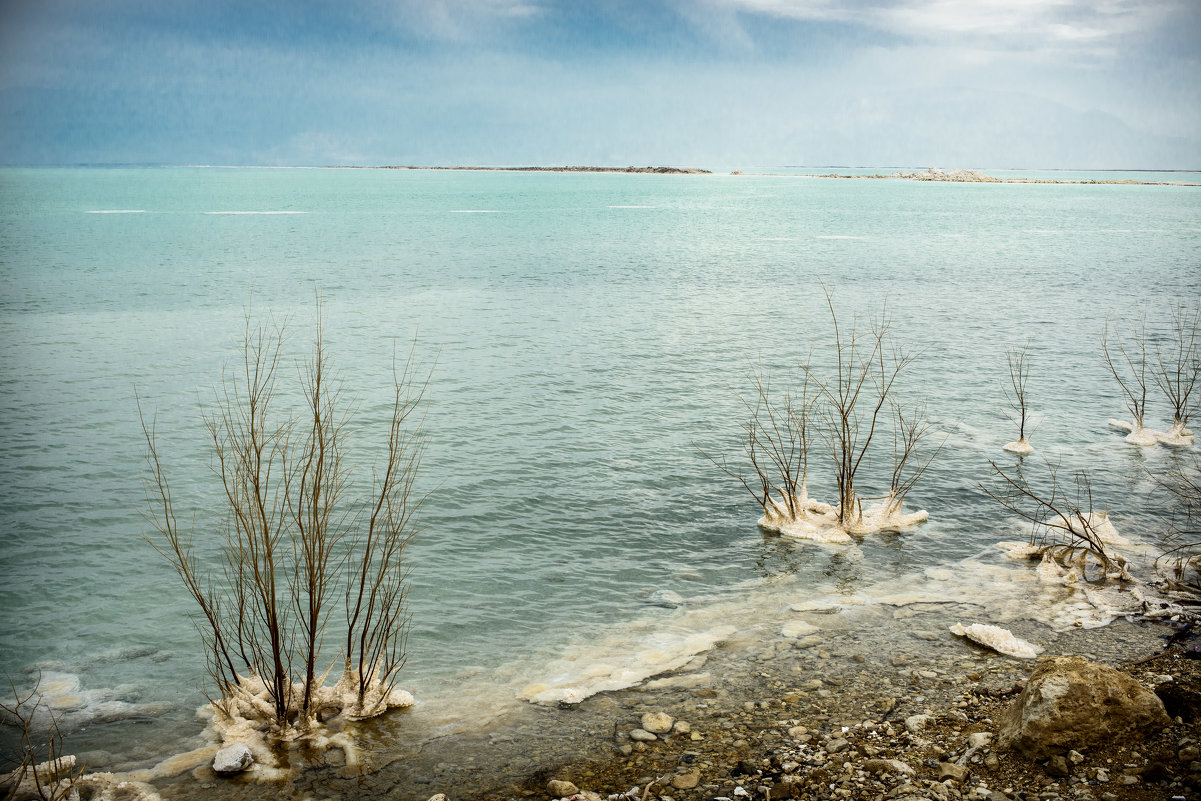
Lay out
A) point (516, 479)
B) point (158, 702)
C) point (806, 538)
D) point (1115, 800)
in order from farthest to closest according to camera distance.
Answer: point (516, 479) < point (806, 538) < point (158, 702) < point (1115, 800)

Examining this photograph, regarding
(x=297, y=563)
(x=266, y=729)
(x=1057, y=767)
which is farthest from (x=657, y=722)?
(x=297, y=563)

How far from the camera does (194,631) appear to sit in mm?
6992

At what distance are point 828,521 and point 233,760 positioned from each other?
632 centimetres

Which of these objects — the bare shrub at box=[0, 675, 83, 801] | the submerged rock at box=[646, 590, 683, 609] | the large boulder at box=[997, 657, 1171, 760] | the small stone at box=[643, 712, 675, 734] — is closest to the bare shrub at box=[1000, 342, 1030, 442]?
the submerged rock at box=[646, 590, 683, 609]

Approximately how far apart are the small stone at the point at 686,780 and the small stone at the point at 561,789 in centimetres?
55

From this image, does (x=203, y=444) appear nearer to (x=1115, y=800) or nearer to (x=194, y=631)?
(x=194, y=631)

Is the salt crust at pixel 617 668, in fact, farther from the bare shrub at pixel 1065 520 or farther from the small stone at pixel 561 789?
the bare shrub at pixel 1065 520

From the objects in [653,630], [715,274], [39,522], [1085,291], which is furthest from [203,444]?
[1085,291]

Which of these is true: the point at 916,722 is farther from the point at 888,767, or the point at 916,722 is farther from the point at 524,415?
the point at 524,415

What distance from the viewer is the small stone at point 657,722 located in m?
5.20

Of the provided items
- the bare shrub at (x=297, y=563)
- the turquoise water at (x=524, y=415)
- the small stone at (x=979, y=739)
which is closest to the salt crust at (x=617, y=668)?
the turquoise water at (x=524, y=415)

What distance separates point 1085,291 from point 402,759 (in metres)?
28.2

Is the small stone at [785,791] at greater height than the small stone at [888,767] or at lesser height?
lesser

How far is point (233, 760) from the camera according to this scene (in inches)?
192
